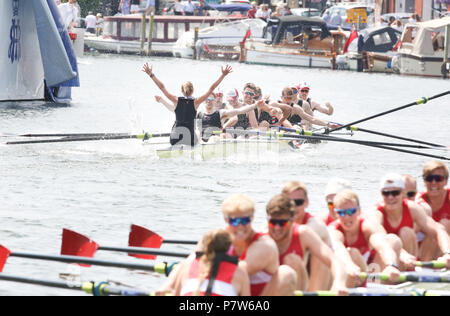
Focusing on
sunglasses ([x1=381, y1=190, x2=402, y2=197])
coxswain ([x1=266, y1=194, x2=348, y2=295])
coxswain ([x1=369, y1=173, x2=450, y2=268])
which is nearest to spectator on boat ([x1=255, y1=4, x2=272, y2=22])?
coxswain ([x1=369, y1=173, x2=450, y2=268])

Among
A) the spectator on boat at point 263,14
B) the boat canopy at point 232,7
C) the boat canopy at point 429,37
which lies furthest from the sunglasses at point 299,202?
the boat canopy at point 232,7

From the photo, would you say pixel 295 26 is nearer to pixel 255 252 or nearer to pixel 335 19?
pixel 335 19

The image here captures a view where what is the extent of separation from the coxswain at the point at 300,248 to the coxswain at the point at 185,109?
29.3 feet

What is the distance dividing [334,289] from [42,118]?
18753 mm

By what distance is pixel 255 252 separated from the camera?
723 cm

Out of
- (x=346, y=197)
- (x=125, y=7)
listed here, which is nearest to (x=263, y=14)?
(x=125, y=7)

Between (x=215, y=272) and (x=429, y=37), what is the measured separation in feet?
115

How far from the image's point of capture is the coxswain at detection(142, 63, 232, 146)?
16.8 meters

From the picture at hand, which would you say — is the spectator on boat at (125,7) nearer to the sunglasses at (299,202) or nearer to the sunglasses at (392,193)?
the sunglasses at (392,193)

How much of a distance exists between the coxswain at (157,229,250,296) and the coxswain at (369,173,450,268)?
251cm

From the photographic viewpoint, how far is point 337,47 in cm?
4578

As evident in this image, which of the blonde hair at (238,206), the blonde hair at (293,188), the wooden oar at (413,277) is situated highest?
the blonde hair at (238,206)

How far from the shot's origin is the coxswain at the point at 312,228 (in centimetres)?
816

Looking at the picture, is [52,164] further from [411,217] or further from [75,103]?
[75,103]
